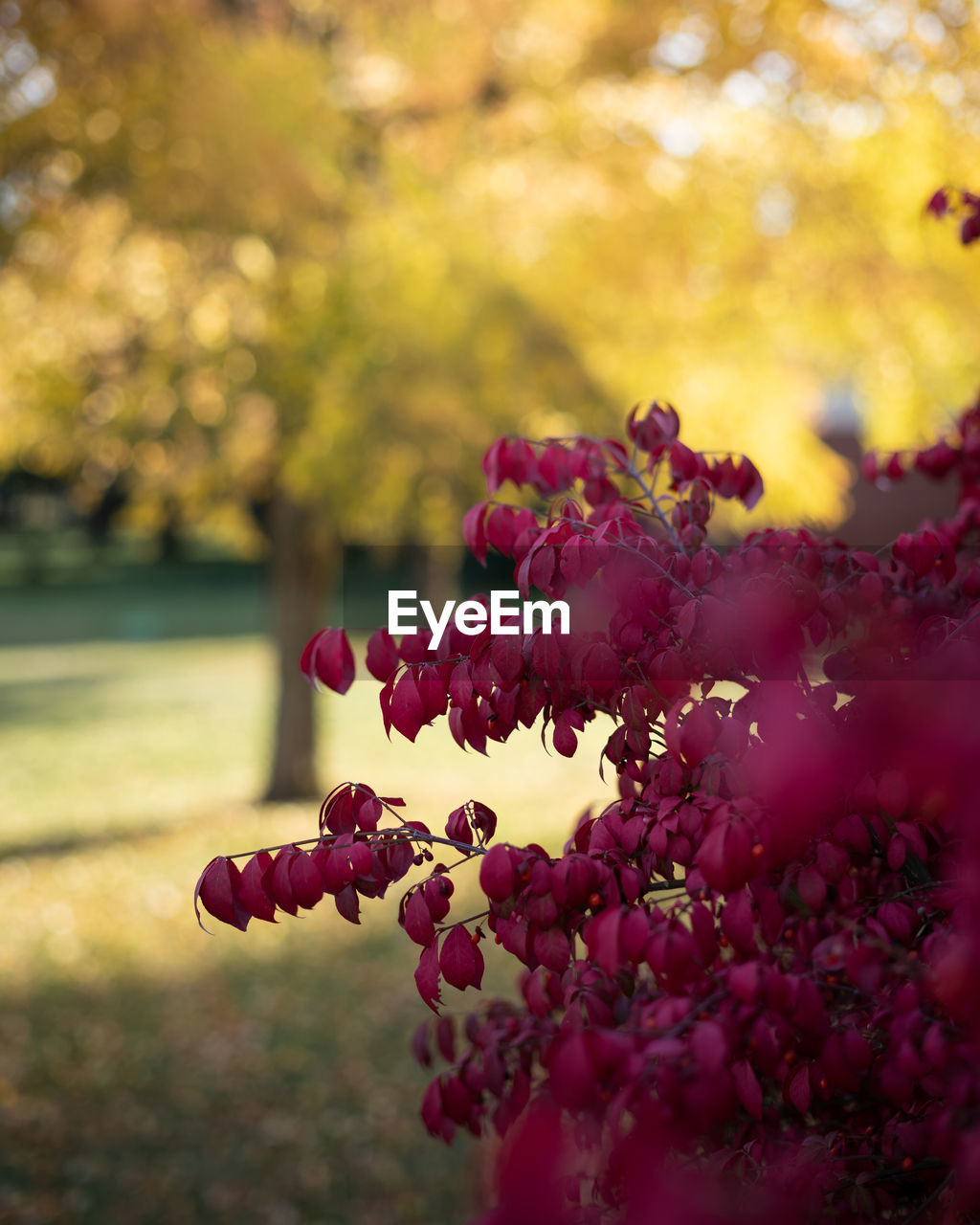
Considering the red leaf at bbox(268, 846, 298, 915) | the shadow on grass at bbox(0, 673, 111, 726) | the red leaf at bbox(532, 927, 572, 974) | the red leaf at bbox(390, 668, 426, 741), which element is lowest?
the shadow on grass at bbox(0, 673, 111, 726)

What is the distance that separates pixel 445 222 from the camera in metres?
6.75

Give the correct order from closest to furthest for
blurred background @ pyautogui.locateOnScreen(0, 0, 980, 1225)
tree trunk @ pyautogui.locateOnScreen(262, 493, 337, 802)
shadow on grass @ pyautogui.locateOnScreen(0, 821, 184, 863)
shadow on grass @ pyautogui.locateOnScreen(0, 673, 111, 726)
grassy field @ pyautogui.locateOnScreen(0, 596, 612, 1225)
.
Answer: grassy field @ pyautogui.locateOnScreen(0, 596, 612, 1225)
blurred background @ pyautogui.locateOnScreen(0, 0, 980, 1225)
shadow on grass @ pyautogui.locateOnScreen(0, 821, 184, 863)
tree trunk @ pyautogui.locateOnScreen(262, 493, 337, 802)
shadow on grass @ pyautogui.locateOnScreen(0, 673, 111, 726)

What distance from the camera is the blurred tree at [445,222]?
6285mm

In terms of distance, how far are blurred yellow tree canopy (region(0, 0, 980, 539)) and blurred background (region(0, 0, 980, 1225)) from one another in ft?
0.08

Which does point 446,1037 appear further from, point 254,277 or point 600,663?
point 254,277

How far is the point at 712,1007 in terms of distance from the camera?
59.1 inches

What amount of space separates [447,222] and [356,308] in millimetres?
799

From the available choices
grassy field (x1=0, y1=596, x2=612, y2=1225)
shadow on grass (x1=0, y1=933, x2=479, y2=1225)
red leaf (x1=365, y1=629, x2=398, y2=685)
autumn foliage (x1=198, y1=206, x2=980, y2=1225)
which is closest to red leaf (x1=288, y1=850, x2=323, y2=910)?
autumn foliage (x1=198, y1=206, x2=980, y2=1225)

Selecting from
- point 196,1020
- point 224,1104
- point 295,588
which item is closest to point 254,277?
point 295,588

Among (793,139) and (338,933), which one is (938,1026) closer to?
(338,933)

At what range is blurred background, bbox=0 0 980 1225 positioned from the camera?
5.18m

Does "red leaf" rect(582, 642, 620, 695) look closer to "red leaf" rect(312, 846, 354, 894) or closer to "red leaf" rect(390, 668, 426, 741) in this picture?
"red leaf" rect(390, 668, 426, 741)

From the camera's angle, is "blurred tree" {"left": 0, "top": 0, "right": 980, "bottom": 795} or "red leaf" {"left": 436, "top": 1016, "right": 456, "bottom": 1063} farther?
"blurred tree" {"left": 0, "top": 0, "right": 980, "bottom": 795}

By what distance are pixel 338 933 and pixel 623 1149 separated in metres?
6.20
